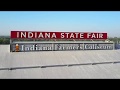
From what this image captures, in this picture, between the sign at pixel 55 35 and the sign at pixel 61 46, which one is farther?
the sign at pixel 55 35

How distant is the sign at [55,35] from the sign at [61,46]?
1.72m

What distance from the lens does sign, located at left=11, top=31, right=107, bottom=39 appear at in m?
19.5

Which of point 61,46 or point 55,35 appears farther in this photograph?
point 55,35

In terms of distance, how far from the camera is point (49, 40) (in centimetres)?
2081

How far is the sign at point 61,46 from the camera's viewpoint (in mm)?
17672

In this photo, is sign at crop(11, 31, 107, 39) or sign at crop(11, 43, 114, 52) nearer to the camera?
Result: sign at crop(11, 43, 114, 52)

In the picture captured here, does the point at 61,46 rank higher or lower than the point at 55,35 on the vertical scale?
lower

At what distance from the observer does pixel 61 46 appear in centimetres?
1888

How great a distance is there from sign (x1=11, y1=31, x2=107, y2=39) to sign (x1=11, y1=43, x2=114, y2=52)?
1721mm

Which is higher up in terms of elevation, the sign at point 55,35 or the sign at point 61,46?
the sign at point 55,35

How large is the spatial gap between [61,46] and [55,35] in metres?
2.11

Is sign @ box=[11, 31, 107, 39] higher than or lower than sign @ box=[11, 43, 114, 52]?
higher
